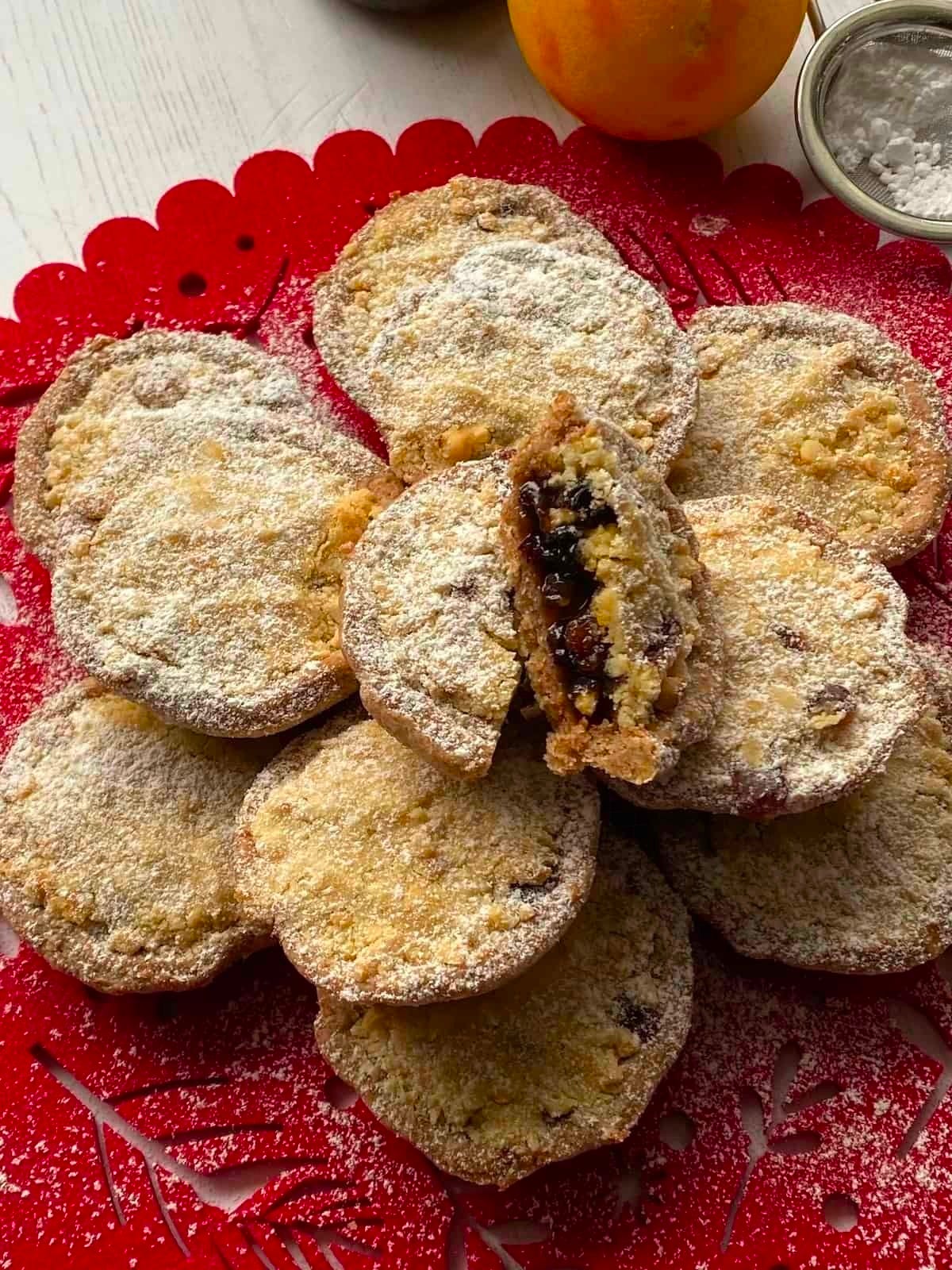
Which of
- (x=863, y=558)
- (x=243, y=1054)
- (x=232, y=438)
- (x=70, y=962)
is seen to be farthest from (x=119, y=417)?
(x=863, y=558)

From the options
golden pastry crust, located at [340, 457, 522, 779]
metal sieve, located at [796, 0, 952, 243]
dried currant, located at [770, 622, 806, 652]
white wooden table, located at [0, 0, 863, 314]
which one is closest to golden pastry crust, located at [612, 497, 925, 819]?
dried currant, located at [770, 622, 806, 652]

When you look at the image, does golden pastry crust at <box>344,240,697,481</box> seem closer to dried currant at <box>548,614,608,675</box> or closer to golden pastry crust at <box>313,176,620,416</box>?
golden pastry crust at <box>313,176,620,416</box>

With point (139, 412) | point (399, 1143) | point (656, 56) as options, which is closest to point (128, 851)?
point (399, 1143)

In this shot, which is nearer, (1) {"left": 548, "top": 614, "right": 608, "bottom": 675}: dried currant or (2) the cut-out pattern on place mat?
(1) {"left": 548, "top": 614, "right": 608, "bottom": 675}: dried currant

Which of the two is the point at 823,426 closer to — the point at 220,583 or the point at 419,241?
Answer: the point at 419,241

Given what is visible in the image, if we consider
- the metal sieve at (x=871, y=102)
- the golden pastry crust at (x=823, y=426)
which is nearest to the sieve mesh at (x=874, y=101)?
the metal sieve at (x=871, y=102)

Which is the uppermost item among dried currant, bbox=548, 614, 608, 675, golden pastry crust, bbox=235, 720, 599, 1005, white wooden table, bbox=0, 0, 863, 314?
white wooden table, bbox=0, 0, 863, 314

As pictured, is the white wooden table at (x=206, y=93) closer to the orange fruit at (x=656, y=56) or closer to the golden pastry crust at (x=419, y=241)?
the orange fruit at (x=656, y=56)

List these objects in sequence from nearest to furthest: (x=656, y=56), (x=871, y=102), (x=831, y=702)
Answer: (x=831, y=702) < (x=656, y=56) < (x=871, y=102)
